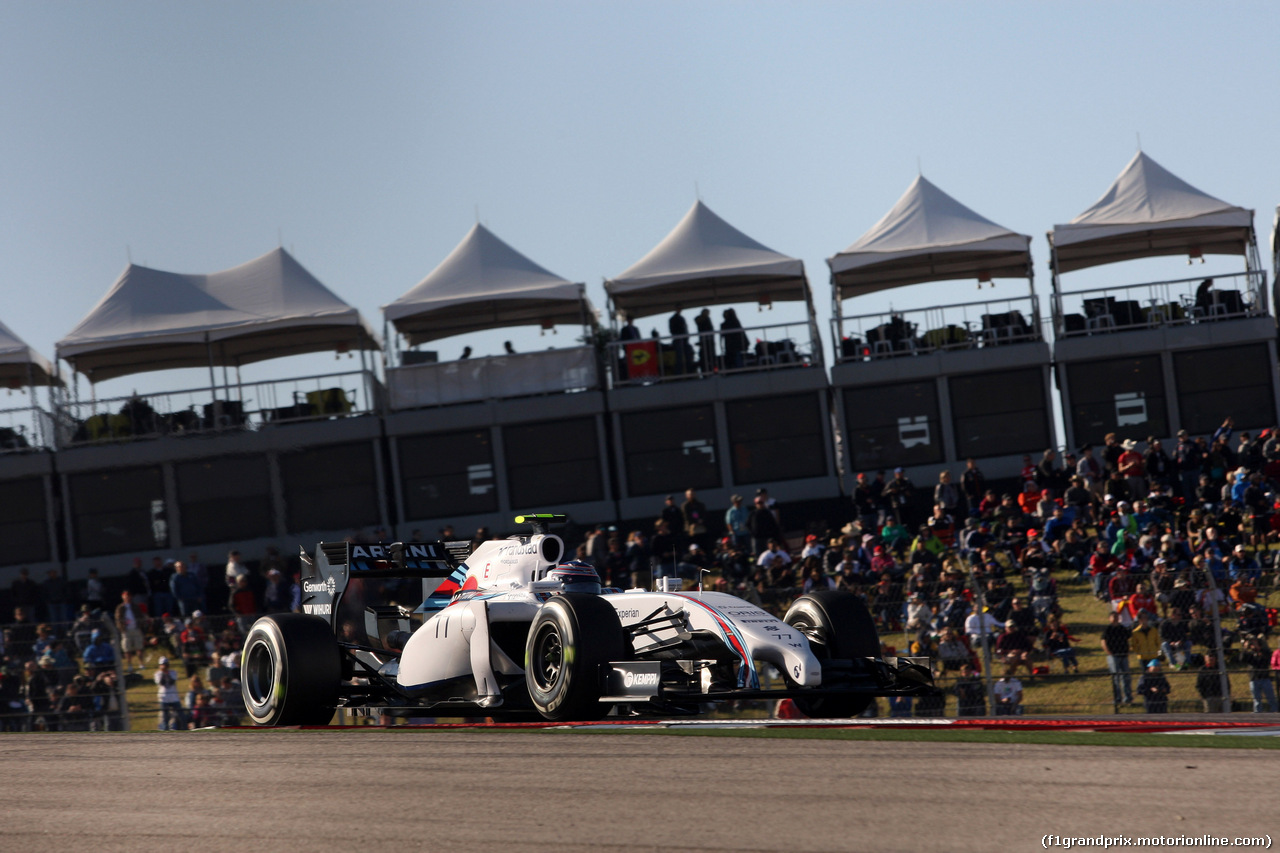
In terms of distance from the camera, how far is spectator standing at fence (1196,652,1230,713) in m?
11.9

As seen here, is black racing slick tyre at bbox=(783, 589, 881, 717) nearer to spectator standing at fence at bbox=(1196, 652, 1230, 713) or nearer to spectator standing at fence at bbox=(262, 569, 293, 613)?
spectator standing at fence at bbox=(1196, 652, 1230, 713)

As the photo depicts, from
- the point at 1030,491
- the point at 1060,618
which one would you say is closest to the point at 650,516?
the point at 1030,491

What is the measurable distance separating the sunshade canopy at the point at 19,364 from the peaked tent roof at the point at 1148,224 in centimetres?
2016

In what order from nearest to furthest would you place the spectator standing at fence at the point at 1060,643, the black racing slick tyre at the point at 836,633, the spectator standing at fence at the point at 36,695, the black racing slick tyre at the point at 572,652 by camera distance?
the black racing slick tyre at the point at 572,652 → the black racing slick tyre at the point at 836,633 → the spectator standing at fence at the point at 1060,643 → the spectator standing at fence at the point at 36,695

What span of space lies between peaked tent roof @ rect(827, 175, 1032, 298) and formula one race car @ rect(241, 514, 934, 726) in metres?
16.6

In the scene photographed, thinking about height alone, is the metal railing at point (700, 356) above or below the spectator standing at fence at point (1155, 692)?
above

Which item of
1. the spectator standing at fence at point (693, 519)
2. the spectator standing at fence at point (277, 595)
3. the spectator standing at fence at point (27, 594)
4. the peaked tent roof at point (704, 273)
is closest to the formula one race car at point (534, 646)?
the spectator standing at fence at point (277, 595)

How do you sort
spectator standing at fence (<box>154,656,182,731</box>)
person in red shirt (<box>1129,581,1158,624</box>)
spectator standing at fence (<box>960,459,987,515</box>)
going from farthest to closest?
spectator standing at fence (<box>960,459,987,515</box>), spectator standing at fence (<box>154,656,182,731</box>), person in red shirt (<box>1129,581,1158,624</box>)

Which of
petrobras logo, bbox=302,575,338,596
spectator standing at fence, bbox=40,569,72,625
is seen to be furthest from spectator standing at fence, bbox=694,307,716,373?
petrobras logo, bbox=302,575,338,596

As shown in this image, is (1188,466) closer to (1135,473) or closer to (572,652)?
(1135,473)

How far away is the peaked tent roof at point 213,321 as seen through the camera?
28703 mm

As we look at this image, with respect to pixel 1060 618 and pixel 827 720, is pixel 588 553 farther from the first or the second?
pixel 827 720

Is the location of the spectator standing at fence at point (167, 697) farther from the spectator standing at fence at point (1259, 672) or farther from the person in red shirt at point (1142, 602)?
the spectator standing at fence at point (1259, 672)

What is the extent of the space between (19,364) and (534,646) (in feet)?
77.3
